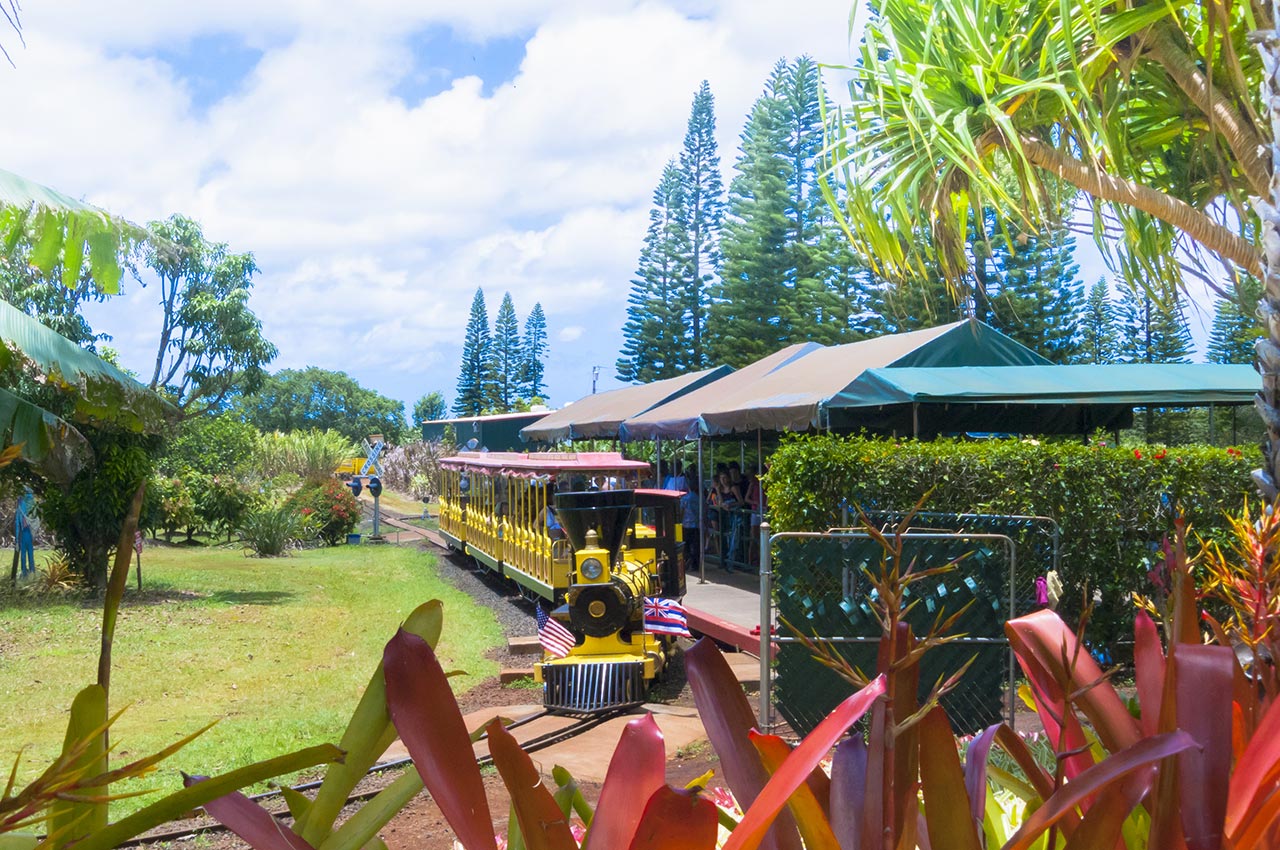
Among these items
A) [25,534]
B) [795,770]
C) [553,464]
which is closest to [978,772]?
[795,770]

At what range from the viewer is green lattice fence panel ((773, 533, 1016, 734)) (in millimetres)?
5762

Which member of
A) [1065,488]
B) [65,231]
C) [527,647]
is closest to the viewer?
[1065,488]

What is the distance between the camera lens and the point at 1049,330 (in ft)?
107

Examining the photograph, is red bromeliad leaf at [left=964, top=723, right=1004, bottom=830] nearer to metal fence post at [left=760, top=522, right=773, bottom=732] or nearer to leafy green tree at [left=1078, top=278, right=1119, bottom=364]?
metal fence post at [left=760, top=522, right=773, bottom=732]

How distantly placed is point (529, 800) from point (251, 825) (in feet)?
0.74

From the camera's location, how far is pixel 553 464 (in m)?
11.9

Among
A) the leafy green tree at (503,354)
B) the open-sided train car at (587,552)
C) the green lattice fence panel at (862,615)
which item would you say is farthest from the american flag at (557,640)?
the leafy green tree at (503,354)

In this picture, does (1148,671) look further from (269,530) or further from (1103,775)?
(269,530)

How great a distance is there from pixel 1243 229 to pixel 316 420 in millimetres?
105346

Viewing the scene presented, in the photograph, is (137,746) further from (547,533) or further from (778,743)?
(778,743)

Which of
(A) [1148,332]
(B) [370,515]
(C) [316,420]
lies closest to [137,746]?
(B) [370,515]

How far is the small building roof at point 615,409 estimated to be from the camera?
61.4 feet

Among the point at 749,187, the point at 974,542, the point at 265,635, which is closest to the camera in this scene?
the point at 974,542

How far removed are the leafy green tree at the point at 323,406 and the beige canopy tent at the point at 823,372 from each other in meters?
87.8
